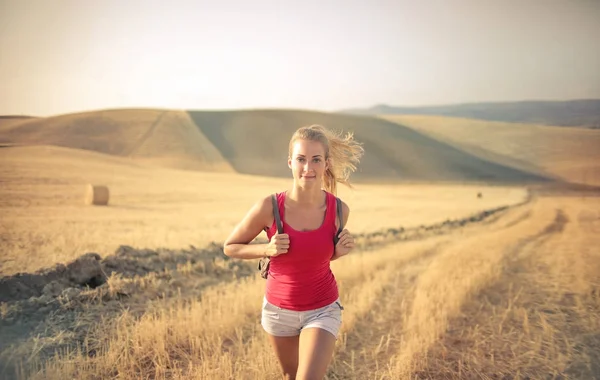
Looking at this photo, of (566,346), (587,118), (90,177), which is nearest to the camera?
(566,346)

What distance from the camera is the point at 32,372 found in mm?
4234

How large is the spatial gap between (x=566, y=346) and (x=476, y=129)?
234 feet

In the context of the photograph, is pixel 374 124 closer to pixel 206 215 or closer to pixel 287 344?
pixel 206 215

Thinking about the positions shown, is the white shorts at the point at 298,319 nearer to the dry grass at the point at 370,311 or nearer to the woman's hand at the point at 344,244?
the woman's hand at the point at 344,244

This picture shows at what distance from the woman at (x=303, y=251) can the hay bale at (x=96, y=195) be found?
658 inches

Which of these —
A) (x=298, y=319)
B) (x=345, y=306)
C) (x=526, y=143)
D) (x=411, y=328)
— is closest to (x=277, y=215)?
(x=298, y=319)

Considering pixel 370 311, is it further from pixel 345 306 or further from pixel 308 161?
pixel 308 161

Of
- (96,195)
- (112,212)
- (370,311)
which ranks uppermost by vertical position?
(370,311)

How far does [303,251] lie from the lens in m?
3.14

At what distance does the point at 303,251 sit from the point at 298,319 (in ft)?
1.48

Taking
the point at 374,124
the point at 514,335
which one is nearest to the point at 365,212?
the point at 514,335

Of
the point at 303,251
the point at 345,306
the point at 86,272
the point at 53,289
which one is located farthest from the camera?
the point at 86,272

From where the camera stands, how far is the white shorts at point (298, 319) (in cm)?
316

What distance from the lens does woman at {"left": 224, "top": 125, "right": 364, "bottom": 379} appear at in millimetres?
3146
